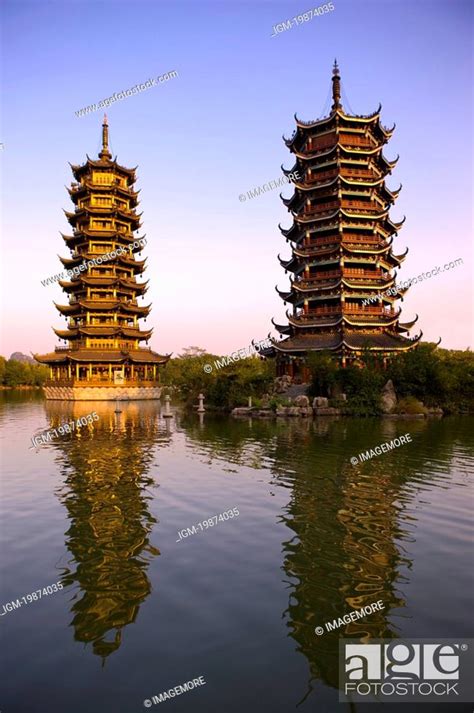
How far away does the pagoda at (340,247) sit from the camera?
3825 centimetres

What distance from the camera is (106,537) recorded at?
27.3 ft

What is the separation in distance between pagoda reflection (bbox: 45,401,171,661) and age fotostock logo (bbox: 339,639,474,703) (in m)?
2.43

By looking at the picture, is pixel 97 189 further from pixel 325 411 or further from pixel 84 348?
pixel 325 411

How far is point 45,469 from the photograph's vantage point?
13.9 meters

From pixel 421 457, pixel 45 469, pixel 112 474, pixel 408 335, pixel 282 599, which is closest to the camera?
pixel 282 599

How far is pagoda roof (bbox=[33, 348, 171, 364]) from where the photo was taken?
159 feet

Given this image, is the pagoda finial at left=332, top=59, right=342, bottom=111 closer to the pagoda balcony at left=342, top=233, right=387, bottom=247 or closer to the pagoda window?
the pagoda balcony at left=342, top=233, right=387, bottom=247

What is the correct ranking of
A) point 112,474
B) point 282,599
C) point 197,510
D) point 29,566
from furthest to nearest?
1. point 112,474
2. point 197,510
3. point 29,566
4. point 282,599

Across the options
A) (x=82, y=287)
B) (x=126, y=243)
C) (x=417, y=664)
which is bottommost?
(x=417, y=664)

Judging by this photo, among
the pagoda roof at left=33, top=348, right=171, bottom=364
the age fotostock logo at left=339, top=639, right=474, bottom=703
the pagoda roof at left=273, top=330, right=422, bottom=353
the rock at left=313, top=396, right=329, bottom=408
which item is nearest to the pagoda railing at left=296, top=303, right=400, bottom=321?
the pagoda roof at left=273, top=330, right=422, bottom=353

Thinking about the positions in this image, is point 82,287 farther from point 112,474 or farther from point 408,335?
point 112,474

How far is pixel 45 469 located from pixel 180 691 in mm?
10735

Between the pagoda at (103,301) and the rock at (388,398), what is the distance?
26.8 metres

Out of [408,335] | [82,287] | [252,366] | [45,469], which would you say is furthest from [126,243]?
[45,469]
